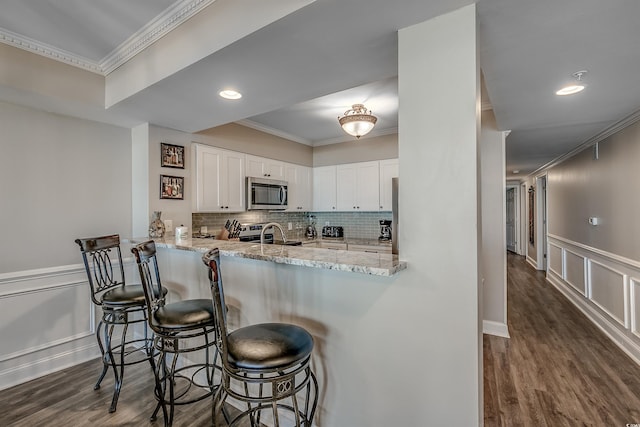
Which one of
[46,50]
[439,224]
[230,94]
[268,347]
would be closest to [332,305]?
[268,347]

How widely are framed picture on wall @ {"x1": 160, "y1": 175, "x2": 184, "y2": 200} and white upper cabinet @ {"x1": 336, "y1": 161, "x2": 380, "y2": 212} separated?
2.55 m

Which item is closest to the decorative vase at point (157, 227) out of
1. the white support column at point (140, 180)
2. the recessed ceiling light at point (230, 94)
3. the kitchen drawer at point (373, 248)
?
the white support column at point (140, 180)

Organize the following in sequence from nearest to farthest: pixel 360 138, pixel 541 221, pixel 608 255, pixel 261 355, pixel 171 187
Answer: pixel 261 355
pixel 171 187
pixel 608 255
pixel 360 138
pixel 541 221

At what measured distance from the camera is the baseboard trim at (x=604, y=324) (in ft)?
9.58

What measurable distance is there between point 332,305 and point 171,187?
2.38m

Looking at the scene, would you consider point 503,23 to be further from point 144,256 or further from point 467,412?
point 144,256

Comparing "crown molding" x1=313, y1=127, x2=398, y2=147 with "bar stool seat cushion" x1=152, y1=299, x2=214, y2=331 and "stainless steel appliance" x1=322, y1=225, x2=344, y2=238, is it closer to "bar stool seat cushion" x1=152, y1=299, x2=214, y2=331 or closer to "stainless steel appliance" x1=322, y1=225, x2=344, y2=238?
"stainless steel appliance" x1=322, y1=225, x2=344, y2=238

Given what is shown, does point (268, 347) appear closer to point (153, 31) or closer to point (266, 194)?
point (153, 31)

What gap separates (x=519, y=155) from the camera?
503 cm

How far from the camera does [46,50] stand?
2.26 meters

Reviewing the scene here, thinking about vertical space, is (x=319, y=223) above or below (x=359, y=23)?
below

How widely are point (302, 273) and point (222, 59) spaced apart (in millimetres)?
1411

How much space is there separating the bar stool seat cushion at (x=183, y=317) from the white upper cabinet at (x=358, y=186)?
3.25 metres

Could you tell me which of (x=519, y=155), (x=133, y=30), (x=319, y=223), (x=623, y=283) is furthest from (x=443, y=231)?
(x=519, y=155)
